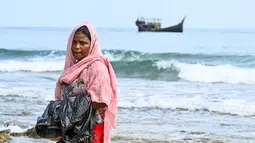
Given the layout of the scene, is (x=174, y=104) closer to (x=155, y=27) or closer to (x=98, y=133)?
(x=98, y=133)

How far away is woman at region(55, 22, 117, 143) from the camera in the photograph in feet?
11.5

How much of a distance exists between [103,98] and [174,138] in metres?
5.29

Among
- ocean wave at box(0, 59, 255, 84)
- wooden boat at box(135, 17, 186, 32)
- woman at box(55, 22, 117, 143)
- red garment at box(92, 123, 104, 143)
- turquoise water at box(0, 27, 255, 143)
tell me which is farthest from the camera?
wooden boat at box(135, 17, 186, 32)

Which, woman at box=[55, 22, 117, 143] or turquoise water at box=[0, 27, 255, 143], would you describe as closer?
woman at box=[55, 22, 117, 143]

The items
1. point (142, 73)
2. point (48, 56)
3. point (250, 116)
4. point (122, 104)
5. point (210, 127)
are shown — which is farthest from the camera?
point (48, 56)

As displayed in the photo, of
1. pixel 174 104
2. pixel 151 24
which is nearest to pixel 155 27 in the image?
pixel 151 24

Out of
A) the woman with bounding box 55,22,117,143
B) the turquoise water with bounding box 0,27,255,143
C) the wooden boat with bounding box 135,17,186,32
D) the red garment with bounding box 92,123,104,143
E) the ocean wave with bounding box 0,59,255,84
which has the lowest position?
the wooden boat with bounding box 135,17,186,32

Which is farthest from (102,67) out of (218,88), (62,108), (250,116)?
(218,88)

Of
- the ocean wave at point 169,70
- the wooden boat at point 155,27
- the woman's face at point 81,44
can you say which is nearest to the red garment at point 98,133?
the woman's face at point 81,44

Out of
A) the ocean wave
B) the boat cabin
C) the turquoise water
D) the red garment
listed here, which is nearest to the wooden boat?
the boat cabin

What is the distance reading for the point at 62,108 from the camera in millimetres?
3369

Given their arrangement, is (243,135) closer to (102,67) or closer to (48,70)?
(102,67)

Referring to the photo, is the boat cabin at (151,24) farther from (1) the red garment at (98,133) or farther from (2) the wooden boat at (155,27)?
(1) the red garment at (98,133)

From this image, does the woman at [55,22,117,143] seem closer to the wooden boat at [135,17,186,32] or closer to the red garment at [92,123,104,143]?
the red garment at [92,123,104,143]
